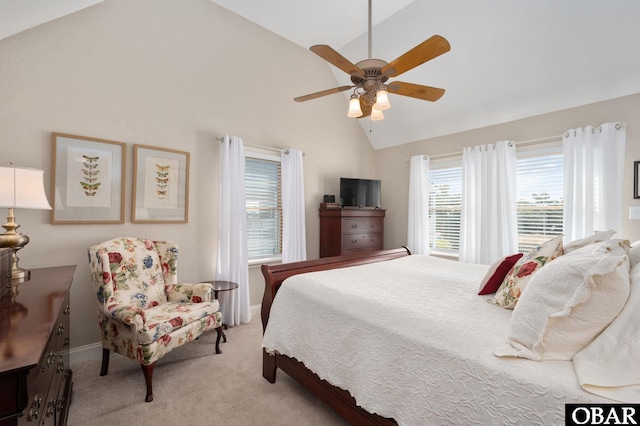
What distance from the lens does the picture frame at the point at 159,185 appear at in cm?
291

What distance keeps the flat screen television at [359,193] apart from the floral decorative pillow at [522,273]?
117 inches

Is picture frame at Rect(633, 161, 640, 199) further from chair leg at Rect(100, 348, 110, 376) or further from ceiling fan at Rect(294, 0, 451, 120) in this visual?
chair leg at Rect(100, 348, 110, 376)

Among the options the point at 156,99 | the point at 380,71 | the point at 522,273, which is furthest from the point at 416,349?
the point at 156,99

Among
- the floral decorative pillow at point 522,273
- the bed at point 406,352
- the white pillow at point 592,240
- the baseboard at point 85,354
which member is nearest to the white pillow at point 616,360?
the bed at point 406,352

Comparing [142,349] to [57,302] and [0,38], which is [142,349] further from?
[0,38]

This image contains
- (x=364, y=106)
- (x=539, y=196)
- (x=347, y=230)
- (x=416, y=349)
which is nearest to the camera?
(x=416, y=349)

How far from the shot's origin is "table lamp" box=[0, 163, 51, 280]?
1.72m

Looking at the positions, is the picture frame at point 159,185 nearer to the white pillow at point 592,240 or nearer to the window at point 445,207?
the white pillow at point 592,240

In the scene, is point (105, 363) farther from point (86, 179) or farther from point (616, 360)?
point (616, 360)

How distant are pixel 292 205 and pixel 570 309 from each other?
332 centimetres

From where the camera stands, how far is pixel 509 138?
12.8ft

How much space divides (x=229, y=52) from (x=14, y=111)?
85.1 inches

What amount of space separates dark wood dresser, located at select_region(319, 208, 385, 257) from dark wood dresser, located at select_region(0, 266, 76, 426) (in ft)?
10.2

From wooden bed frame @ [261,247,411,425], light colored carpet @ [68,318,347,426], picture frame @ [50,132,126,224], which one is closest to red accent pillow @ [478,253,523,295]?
wooden bed frame @ [261,247,411,425]
